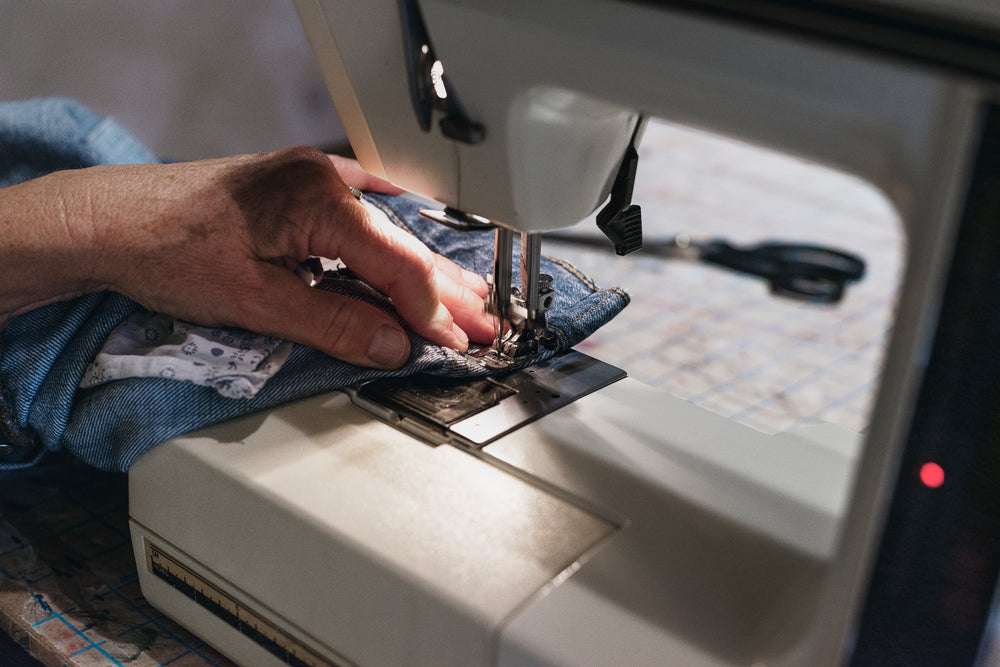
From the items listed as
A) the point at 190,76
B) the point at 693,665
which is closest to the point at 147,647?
the point at 693,665

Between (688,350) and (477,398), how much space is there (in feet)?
1.74

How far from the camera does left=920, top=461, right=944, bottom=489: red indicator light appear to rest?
18.6 inches

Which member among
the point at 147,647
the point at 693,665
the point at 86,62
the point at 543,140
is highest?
the point at 543,140

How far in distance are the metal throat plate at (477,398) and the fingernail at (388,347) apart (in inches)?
0.6

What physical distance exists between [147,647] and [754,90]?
20.8 inches

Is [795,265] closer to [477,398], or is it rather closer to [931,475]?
[477,398]

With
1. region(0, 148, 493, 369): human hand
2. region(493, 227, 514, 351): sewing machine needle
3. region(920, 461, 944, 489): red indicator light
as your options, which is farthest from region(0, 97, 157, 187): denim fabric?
region(920, 461, 944, 489): red indicator light

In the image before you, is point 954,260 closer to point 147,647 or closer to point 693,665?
point 693,665

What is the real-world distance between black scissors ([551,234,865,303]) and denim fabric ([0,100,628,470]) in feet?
2.03

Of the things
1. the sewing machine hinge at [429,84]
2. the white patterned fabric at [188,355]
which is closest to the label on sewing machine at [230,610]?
the white patterned fabric at [188,355]

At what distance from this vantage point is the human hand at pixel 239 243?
662 millimetres

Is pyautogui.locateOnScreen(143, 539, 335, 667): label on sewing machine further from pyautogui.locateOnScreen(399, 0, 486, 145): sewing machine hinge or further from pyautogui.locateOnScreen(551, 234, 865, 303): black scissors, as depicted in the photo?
pyautogui.locateOnScreen(551, 234, 865, 303): black scissors

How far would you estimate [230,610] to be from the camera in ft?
2.09

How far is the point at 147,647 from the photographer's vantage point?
65 centimetres
